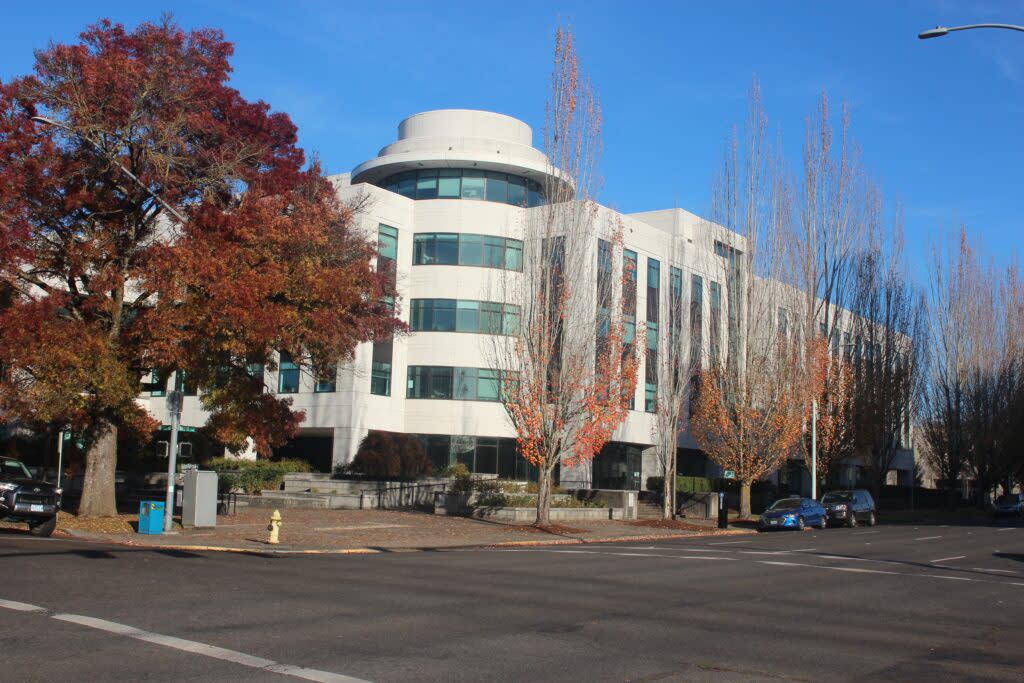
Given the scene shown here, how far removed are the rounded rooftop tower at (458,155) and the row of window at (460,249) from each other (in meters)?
2.14

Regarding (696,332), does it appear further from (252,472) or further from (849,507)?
(252,472)

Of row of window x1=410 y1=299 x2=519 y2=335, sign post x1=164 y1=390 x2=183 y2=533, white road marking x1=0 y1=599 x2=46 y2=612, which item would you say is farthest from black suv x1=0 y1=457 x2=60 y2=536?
row of window x1=410 y1=299 x2=519 y2=335

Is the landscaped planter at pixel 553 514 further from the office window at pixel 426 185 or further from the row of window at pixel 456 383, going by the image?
the office window at pixel 426 185

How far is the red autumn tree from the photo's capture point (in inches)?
869

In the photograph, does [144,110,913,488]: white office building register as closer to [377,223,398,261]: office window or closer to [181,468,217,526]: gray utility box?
[377,223,398,261]: office window

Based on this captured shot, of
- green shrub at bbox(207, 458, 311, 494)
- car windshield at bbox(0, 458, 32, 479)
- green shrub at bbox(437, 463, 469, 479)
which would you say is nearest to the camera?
car windshield at bbox(0, 458, 32, 479)

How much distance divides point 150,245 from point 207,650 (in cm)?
1833

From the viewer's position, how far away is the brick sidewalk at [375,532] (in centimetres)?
2211

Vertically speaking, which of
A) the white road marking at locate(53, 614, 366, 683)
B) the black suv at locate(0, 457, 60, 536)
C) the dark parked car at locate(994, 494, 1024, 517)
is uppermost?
the black suv at locate(0, 457, 60, 536)

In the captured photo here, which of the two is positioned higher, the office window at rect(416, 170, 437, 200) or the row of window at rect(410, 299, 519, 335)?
the office window at rect(416, 170, 437, 200)

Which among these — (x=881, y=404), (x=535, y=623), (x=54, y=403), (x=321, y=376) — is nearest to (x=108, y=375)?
(x=54, y=403)

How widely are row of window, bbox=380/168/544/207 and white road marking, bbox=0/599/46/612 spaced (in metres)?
37.7

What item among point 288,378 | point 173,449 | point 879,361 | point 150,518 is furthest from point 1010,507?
point 150,518

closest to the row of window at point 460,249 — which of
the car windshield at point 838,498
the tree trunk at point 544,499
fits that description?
the tree trunk at point 544,499
